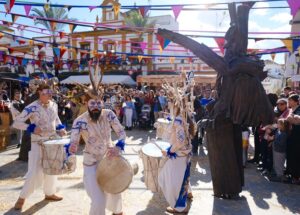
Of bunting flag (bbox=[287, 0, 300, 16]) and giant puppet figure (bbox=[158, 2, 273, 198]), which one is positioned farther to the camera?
bunting flag (bbox=[287, 0, 300, 16])

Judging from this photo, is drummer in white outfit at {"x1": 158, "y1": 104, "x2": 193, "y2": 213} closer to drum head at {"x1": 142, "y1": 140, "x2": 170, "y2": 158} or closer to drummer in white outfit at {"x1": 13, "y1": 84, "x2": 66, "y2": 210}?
drum head at {"x1": 142, "y1": 140, "x2": 170, "y2": 158}

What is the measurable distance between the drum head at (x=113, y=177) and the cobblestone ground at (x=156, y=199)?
3.50 feet

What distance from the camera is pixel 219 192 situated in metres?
5.65

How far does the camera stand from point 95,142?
4.35m

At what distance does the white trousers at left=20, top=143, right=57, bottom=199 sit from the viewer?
5.09 metres

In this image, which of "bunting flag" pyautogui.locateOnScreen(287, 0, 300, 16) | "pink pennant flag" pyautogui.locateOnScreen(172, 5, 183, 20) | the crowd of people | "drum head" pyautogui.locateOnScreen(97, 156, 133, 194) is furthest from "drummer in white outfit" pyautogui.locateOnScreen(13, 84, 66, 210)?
"bunting flag" pyautogui.locateOnScreen(287, 0, 300, 16)

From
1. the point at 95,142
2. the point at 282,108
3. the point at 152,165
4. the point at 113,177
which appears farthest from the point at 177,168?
the point at 282,108

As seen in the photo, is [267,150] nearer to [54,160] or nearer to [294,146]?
[294,146]

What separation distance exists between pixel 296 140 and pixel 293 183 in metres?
0.87

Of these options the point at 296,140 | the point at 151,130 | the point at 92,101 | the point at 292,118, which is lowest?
the point at 151,130

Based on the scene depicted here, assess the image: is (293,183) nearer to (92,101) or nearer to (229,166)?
(229,166)

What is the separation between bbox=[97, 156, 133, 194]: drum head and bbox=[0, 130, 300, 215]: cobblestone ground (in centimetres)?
107

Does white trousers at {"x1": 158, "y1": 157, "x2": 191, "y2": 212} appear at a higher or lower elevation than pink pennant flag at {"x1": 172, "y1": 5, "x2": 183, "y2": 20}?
lower

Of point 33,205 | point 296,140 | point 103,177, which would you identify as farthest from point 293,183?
point 33,205
